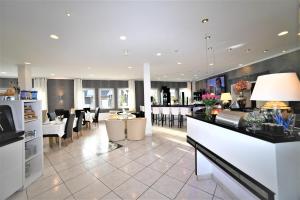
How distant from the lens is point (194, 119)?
258 centimetres

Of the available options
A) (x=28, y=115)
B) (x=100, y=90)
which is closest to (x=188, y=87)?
(x=100, y=90)

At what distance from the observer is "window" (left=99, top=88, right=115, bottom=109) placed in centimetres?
1177

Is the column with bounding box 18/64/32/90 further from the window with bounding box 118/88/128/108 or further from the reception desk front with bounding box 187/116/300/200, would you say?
the reception desk front with bounding box 187/116/300/200

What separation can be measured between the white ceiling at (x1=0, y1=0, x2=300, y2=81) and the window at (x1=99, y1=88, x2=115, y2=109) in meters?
6.57

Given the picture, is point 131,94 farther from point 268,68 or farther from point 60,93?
point 268,68

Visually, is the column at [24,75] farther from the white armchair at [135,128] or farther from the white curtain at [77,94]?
the white armchair at [135,128]

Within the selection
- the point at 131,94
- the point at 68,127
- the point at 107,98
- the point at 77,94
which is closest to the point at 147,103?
the point at 68,127

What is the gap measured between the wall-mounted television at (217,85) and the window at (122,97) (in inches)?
248

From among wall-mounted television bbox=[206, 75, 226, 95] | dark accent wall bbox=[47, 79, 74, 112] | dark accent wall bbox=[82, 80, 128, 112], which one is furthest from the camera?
dark accent wall bbox=[82, 80, 128, 112]

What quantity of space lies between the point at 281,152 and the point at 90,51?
518 cm

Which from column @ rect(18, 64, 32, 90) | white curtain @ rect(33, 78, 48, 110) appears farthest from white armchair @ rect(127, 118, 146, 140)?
white curtain @ rect(33, 78, 48, 110)

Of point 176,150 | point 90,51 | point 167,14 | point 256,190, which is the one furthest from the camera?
point 90,51

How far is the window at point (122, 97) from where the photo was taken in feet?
39.7

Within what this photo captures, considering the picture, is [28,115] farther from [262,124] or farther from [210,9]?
[210,9]
